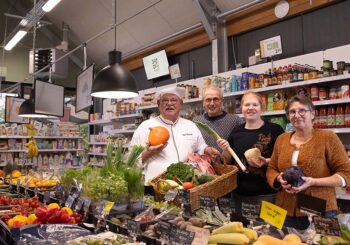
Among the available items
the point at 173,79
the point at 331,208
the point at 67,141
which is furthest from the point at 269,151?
the point at 67,141

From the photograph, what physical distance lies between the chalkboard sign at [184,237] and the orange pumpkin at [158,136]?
1453 millimetres

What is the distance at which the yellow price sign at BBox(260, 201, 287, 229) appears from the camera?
5.43 ft

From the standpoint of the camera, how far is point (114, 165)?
2.69 m

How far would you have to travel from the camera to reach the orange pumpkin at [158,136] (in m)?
3.02

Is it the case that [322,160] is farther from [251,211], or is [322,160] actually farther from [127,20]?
[127,20]

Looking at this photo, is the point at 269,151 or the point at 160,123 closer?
the point at 269,151

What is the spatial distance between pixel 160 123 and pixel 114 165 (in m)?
0.81

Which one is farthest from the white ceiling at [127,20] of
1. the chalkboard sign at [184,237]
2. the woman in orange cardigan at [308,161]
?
the chalkboard sign at [184,237]

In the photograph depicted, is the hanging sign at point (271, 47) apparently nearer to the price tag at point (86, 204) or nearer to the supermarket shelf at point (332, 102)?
the supermarket shelf at point (332, 102)

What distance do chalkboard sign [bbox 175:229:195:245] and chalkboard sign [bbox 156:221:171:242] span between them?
0.28 ft

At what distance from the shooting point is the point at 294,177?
2316 millimetres

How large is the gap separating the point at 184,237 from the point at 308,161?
1.29 metres

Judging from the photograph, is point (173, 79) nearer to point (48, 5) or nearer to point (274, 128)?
point (48, 5)

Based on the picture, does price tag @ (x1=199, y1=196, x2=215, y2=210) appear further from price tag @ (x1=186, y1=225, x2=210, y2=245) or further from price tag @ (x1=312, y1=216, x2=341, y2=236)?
price tag @ (x1=312, y1=216, x2=341, y2=236)
